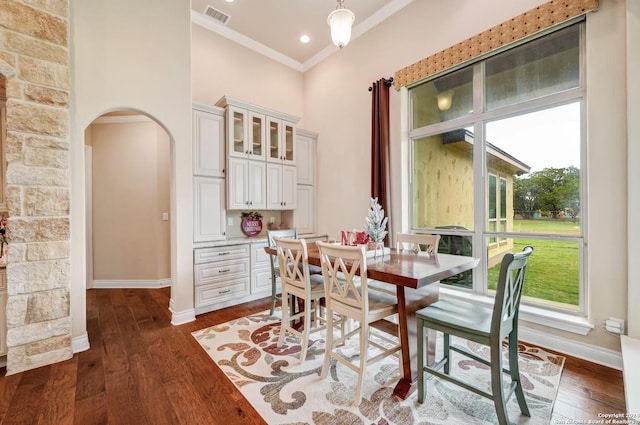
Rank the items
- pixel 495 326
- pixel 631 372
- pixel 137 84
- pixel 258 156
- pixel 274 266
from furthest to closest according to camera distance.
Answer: pixel 258 156, pixel 274 266, pixel 137 84, pixel 631 372, pixel 495 326

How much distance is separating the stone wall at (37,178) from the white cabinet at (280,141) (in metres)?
2.26

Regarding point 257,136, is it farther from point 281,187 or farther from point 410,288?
point 410,288

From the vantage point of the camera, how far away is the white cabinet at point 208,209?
3494 millimetres

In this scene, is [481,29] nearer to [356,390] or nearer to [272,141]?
[272,141]

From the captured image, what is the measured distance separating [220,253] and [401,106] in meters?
2.98

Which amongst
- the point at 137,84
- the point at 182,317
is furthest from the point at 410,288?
the point at 137,84

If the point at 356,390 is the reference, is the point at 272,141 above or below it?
above

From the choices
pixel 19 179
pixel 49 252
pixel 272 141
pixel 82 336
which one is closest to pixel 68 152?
pixel 19 179

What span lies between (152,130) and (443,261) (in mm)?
4768

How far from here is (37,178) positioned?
2.28 meters

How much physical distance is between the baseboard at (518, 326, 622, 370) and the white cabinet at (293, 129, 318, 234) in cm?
312

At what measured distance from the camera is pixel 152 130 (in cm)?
461

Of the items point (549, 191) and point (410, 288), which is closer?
point (410, 288)

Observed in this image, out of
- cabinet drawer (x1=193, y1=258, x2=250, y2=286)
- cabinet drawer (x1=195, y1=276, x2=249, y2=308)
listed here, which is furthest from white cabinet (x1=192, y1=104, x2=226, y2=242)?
cabinet drawer (x1=195, y1=276, x2=249, y2=308)
